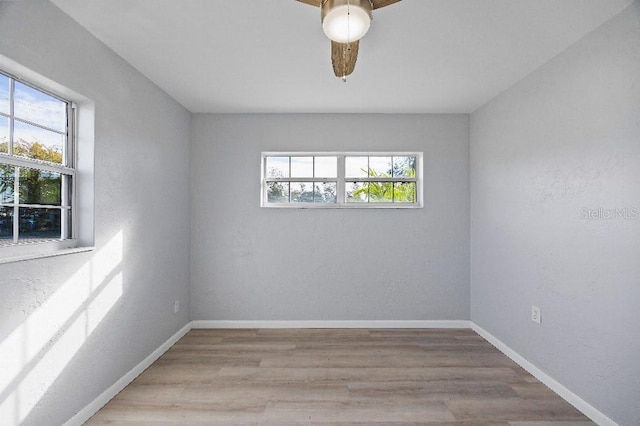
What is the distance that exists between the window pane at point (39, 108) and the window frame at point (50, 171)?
0.06 ft

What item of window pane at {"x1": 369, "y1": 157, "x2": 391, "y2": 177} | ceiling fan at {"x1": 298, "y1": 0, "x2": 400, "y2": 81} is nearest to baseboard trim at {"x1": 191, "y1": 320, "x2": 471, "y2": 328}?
window pane at {"x1": 369, "y1": 157, "x2": 391, "y2": 177}

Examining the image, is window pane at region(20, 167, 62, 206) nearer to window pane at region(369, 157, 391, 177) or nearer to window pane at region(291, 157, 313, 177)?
window pane at region(291, 157, 313, 177)

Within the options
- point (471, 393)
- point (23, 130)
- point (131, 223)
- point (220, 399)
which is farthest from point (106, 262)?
point (471, 393)

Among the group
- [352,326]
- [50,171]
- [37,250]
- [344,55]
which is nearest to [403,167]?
[352,326]

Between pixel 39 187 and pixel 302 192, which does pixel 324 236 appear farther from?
pixel 39 187

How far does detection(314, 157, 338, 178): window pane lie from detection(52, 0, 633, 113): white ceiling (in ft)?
2.49

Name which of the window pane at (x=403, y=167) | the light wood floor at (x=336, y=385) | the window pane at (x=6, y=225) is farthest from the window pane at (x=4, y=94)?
the window pane at (x=403, y=167)

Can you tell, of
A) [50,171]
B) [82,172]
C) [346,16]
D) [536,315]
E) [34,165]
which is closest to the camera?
[346,16]

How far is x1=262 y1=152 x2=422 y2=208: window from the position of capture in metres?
4.03

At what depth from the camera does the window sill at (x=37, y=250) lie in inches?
67.7

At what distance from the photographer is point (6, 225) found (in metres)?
1.78

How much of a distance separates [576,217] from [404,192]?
186 cm

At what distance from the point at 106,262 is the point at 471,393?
2.76 m

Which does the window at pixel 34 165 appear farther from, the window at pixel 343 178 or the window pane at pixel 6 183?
the window at pixel 343 178
